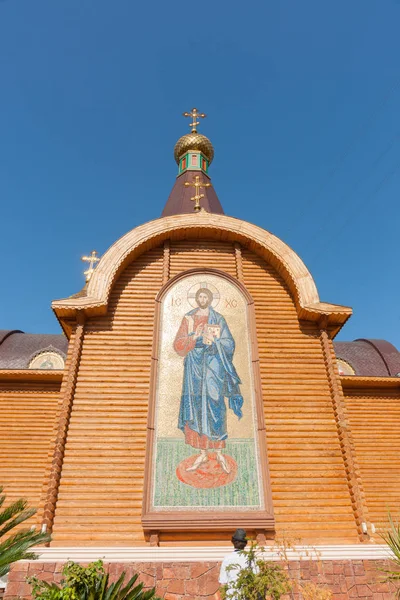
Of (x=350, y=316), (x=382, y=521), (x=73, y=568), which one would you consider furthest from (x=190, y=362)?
(x=382, y=521)

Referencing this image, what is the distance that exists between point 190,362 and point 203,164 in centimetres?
1222

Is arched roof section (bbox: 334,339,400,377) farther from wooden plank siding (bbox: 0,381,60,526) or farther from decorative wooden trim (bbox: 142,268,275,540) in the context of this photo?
wooden plank siding (bbox: 0,381,60,526)

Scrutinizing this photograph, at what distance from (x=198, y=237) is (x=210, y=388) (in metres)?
3.47

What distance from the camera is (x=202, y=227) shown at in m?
8.87

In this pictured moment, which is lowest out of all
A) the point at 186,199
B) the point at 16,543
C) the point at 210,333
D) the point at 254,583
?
the point at 254,583

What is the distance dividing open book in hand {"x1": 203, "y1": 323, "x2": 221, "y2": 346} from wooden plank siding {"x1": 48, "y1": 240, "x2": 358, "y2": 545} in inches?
30.7

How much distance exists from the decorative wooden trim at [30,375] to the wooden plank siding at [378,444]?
23.3 ft

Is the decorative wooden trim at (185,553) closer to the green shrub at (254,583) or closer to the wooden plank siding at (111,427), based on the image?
the wooden plank siding at (111,427)

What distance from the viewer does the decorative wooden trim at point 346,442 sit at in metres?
6.30

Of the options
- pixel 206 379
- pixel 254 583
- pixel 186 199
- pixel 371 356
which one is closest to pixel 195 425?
pixel 206 379

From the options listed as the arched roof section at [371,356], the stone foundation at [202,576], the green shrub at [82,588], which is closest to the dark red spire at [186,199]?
the arched roof section at [371,356]

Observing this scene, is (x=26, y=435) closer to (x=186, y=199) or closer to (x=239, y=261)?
(x=239, y=261)

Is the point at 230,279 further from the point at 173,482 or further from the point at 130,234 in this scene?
the point at 173,482

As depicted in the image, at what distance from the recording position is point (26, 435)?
9.38m
